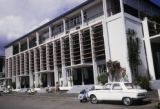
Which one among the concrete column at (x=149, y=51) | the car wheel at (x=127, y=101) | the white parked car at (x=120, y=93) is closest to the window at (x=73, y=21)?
the concrete column at (x=149, y=51)

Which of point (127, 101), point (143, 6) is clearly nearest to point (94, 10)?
point (143, 6)

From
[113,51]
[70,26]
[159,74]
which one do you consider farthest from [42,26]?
[159,74]

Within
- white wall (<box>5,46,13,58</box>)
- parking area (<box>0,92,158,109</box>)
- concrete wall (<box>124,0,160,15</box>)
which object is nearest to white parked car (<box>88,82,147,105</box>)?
parking area (<box>0,92,158,109</box>)

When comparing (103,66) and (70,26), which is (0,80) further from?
(103,66)

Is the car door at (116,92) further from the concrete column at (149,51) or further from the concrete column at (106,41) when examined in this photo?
Answer: the concrete column at (149,51)

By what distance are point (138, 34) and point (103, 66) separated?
6330 mm

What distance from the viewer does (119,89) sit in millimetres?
15906

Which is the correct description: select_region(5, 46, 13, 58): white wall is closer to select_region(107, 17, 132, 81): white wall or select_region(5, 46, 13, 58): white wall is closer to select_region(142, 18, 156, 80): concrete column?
select_region(107, 17, 132, 81): white wall

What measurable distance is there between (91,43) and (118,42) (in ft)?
14.3

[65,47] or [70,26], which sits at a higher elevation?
[70,26]

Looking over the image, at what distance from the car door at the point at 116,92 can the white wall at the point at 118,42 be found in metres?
8.36

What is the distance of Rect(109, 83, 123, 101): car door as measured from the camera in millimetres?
15709

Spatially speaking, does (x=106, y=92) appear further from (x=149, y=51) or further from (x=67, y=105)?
(x=149, y=51)

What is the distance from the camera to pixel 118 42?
25.6 metres
